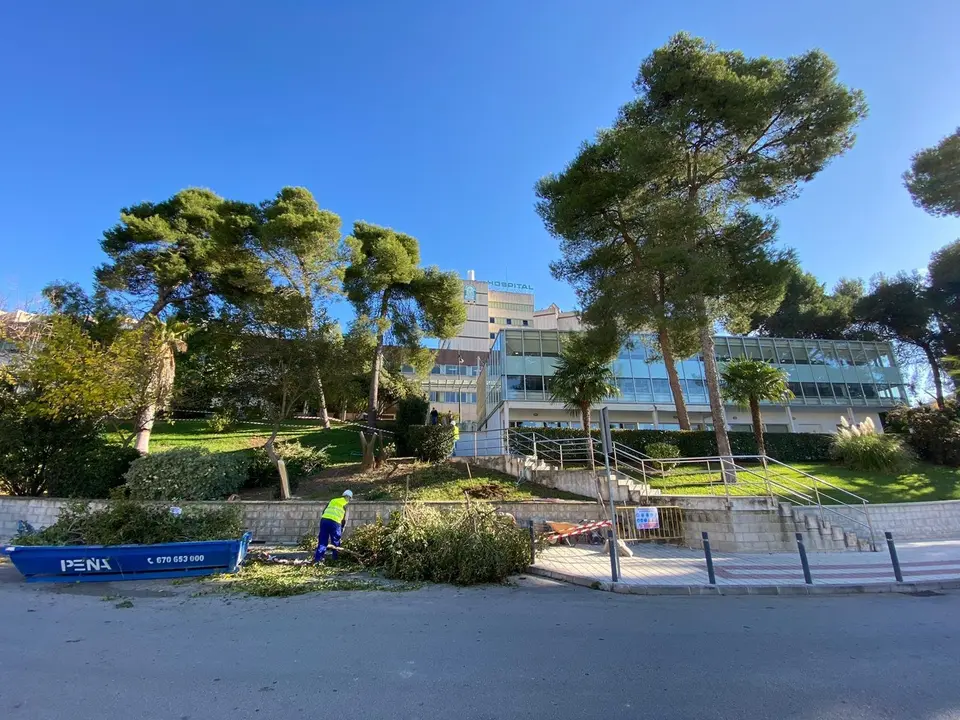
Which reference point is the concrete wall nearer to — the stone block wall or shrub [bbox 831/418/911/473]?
the stone block wall

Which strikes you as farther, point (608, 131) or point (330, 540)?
point (608, 131)

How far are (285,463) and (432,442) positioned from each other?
17.6ft

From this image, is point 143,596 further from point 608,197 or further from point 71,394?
point 608,197

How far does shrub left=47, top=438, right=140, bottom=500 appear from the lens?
12.3 m

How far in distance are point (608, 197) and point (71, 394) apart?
62.0ft

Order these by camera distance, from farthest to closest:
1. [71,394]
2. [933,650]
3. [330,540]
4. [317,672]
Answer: [71,394]
[330,540]
[933,650]
[317,672]

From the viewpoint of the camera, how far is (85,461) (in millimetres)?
12602

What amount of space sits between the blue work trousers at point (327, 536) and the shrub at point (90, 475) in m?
6.77

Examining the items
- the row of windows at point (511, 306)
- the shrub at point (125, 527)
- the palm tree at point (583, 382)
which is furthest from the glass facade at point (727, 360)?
the row of windows at point (511, 306)

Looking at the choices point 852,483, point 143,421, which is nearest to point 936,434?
point 852,483

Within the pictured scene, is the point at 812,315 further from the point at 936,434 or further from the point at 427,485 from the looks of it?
the point at 427,485

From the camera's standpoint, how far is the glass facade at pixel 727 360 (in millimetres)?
29531

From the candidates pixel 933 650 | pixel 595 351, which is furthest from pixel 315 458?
pixel 933 650

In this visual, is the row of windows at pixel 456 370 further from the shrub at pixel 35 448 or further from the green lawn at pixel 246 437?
the shrub at pixel 35 448
